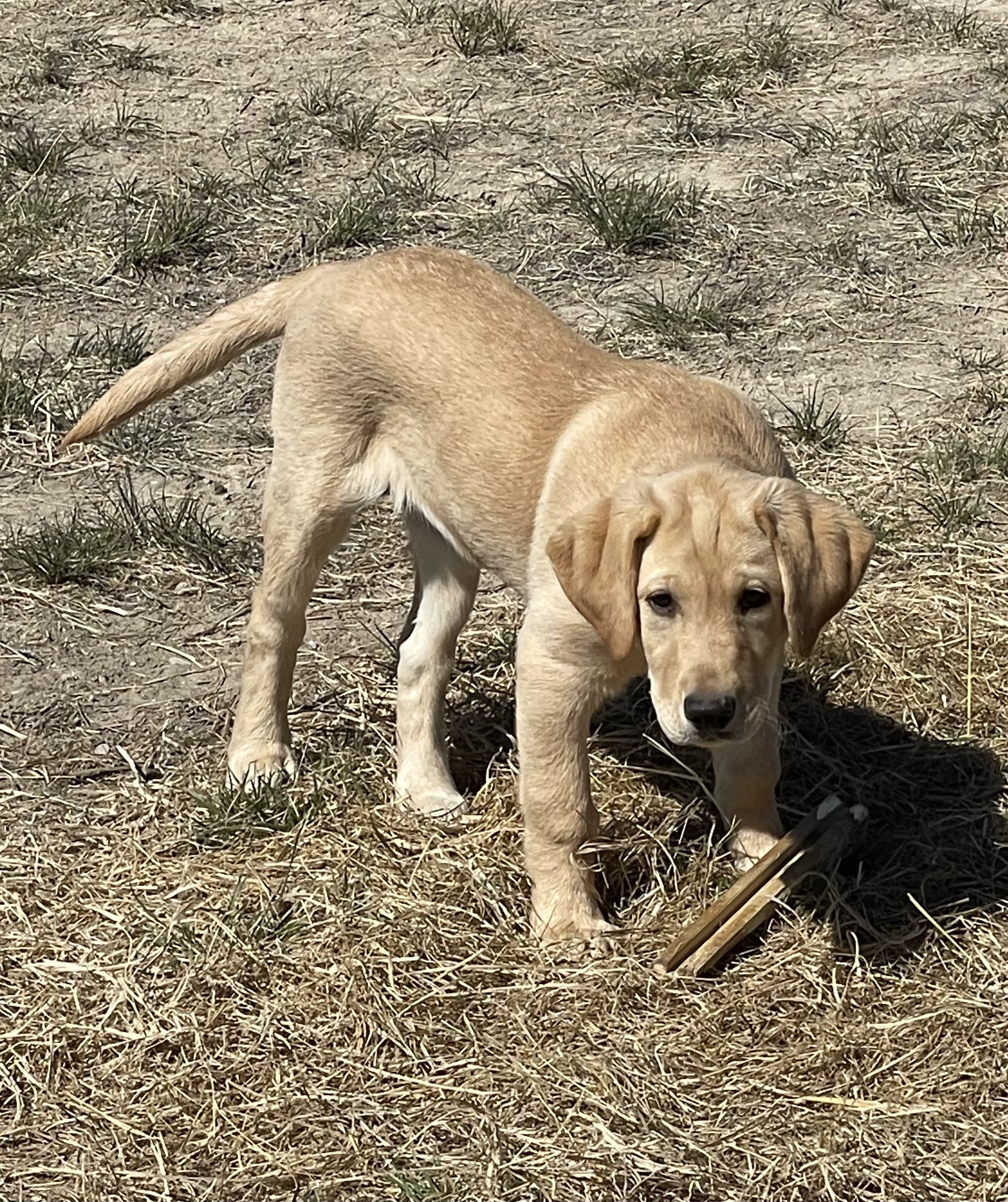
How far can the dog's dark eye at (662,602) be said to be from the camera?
3.72 metres

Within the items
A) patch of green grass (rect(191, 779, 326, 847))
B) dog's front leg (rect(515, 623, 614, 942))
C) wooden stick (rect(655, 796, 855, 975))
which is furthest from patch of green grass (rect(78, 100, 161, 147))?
wooden stick (rect(655, 796, 855, 975))

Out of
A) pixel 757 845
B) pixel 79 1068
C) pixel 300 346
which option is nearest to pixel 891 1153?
pixel 757 845

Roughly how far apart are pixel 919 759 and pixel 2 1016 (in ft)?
8.16

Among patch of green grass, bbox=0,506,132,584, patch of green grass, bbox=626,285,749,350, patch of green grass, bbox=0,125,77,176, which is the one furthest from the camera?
patch of green grass, bbox=0,125,77,176

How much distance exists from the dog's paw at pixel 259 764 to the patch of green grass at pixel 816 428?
248 centimetres

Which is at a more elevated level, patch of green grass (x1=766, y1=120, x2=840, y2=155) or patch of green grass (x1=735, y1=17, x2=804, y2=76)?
patch of green grass (x1=735, y1=17, x2=804, y2=76)

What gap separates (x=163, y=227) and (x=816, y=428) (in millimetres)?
3067

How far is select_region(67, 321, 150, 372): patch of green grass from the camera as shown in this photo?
271 inches

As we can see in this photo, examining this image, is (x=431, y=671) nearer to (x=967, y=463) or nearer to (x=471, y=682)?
(x=471, y=682)

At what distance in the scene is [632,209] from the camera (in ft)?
25.5

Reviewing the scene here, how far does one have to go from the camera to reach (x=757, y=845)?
4.44 metres

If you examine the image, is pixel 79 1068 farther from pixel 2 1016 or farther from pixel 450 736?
pixel 450 736

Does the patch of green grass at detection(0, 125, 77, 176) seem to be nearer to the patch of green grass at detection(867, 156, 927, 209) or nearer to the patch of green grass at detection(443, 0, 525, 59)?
the patch of green grass at detection(443, 0, 525, 59)

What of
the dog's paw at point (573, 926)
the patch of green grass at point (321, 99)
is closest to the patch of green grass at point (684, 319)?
the patch of green grass at point (321, 99)
